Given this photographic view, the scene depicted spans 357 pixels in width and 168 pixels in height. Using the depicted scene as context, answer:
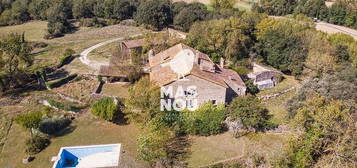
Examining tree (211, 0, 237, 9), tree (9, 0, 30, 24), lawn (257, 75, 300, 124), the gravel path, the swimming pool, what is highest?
tree (211, 0, 237, 9)

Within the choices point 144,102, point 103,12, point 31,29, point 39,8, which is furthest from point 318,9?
point 39,8

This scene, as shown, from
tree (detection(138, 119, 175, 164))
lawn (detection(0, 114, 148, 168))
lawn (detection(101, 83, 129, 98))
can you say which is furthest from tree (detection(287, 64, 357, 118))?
lawn (detection(101, 83, 129, 98))

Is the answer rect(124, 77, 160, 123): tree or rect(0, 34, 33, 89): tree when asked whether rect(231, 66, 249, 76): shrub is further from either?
rect(0, 34, 33, 89): tree

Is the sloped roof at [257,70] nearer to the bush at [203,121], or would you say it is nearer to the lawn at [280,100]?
the lawn at [280,100]

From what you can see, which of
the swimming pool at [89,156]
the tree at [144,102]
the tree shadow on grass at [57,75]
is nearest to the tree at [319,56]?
the tree at [144,102]

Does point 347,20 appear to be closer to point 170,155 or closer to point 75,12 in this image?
point 170,155

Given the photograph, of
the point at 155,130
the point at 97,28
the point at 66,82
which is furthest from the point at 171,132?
the point at 97,28

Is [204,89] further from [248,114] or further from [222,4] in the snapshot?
[222,4]
